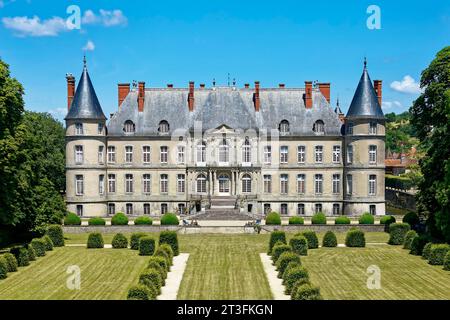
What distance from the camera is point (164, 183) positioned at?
53.7 meters

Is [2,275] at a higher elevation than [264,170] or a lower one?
lower

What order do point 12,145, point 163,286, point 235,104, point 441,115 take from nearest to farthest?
point 163,286 → point 12,145 → point 441,115 → point 235,104

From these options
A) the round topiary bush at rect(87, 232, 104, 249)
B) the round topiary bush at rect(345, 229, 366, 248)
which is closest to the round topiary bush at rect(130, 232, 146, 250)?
the round topiary bush at rect(87, 232, 104, 249)

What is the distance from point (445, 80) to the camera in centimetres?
3819

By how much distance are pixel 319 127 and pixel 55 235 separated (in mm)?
25606

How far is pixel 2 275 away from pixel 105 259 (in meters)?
6.50

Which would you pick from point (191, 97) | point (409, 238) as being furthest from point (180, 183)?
point (409, 238)

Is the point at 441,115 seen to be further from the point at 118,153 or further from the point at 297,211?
the point at 118,153

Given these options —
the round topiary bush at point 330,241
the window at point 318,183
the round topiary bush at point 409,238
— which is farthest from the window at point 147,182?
the round topiary bush at point 409,238

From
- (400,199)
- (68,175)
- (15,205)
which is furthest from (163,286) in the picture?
(400,199)

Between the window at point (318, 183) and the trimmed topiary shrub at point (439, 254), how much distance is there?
23574 mm

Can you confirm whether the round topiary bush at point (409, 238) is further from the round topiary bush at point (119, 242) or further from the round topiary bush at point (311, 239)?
the round topiary bush at point (119, 242)

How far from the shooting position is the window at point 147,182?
5369 centimetres

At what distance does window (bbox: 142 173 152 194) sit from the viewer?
53.7 metres
